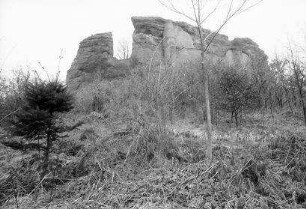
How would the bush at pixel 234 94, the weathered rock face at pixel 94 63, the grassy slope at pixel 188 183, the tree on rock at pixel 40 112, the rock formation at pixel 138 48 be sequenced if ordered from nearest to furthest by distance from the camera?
the grassy slope at pixel 188 183
the tree on rock at pixel 40 112
the bush at pixel 234 94
the weathered rock face at pixel 94 63
the rock formation at pixel 138 48

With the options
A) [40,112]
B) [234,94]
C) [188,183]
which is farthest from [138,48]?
[188,183]

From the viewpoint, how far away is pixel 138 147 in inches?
288

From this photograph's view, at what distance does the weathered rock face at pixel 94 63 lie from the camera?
27636mm

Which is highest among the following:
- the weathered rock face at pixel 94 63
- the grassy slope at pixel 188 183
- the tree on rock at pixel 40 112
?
the weathered rock face at pixel 94 63

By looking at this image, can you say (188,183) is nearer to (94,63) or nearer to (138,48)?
(138,48)

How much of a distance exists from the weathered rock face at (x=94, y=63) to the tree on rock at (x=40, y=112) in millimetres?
20008

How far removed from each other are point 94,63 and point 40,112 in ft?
79.3

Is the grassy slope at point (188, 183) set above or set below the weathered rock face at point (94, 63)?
below

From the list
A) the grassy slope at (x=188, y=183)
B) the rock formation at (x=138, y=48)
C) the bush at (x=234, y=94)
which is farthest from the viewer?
the rock formation at (x=138, y=48)

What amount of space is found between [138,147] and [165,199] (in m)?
2.71

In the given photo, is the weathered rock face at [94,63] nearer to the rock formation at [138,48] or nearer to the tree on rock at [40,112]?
the rock formation at [138,48]

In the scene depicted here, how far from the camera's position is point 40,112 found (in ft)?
20.2

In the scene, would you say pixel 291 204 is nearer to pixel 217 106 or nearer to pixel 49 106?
pixel 49 106

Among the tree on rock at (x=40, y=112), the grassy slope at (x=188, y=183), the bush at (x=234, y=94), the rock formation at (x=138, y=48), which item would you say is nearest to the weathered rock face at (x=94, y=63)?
the rock formation at (x=138, y=48)
